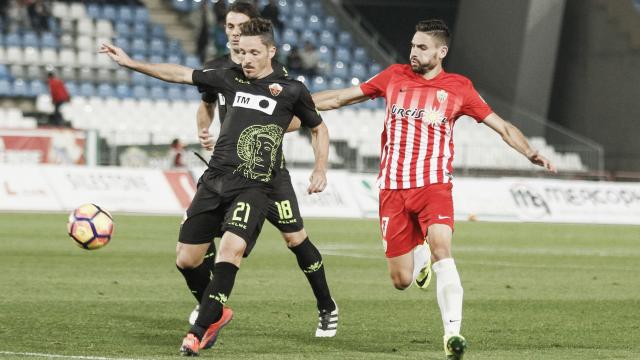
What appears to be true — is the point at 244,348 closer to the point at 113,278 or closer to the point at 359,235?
the point at 113,278

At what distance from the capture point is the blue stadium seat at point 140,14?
120 feet

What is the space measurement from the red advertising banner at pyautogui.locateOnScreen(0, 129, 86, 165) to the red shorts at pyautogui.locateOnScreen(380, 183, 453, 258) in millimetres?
18673

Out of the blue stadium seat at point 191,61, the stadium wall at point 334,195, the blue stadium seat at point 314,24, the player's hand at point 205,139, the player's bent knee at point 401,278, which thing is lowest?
the stadium wall at point 334,195

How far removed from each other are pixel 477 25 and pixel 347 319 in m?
28.1

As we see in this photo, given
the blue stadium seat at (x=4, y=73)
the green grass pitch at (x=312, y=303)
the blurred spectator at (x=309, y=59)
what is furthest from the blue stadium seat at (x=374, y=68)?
the green grass pitch at (x=312, y=303)

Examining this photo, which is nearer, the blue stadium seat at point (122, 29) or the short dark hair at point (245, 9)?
the short dark hair at point (245, 9)

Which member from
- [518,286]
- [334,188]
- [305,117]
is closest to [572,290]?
[518,286]

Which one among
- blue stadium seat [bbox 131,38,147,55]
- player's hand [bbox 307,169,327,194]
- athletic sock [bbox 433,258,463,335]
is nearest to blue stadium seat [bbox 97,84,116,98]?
blue stadium seat [bbox 131,38,147,55]

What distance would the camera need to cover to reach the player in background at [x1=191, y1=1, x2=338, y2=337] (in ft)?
28.6

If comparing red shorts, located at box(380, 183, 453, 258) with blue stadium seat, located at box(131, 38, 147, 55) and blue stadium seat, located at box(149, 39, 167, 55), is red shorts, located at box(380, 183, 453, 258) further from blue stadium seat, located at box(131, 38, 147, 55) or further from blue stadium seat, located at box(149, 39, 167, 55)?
blue stadium seat, located at box(149, 39, 167, 55)

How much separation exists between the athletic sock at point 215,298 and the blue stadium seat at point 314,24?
101 feet

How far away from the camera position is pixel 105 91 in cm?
3375

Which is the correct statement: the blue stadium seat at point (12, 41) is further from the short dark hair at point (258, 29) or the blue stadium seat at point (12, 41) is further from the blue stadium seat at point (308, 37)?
the short dark hair at point (258, 29)

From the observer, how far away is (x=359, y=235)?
21812 mm
